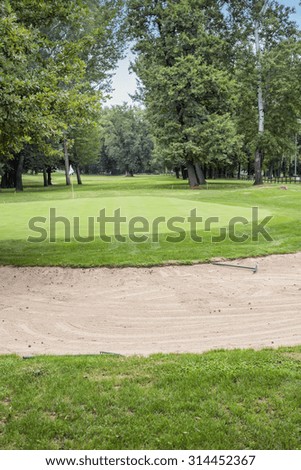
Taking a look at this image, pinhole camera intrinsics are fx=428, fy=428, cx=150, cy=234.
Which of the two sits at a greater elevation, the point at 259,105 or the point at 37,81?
the point at 259,105

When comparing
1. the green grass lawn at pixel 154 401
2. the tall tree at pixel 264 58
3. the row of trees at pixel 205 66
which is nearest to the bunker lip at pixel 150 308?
the green grass lawn at pixel 154 401

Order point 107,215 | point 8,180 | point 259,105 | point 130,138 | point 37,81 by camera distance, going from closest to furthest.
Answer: point 37,81 < point 107,215 < point 259,105 < point 8,180 < point 130,138

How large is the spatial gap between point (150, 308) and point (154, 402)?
157 inches

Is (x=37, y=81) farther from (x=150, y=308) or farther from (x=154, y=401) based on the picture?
(x=154, y=401)

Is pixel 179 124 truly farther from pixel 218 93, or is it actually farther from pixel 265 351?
pixel 265 351

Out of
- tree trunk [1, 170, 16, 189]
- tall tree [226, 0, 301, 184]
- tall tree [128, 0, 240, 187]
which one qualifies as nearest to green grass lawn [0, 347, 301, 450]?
tall tree [128, 0, 240, 187]

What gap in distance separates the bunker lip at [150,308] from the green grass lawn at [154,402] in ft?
3.29

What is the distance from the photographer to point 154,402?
4.69 m

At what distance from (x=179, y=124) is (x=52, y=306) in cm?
3535

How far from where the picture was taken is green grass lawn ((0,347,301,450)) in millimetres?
4121

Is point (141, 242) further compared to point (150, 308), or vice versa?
point (141, 242)

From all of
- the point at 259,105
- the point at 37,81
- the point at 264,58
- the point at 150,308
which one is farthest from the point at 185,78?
the point at 150,308

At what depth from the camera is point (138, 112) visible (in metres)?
89.1

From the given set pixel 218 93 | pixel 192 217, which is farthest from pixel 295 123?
pixel 192 217
